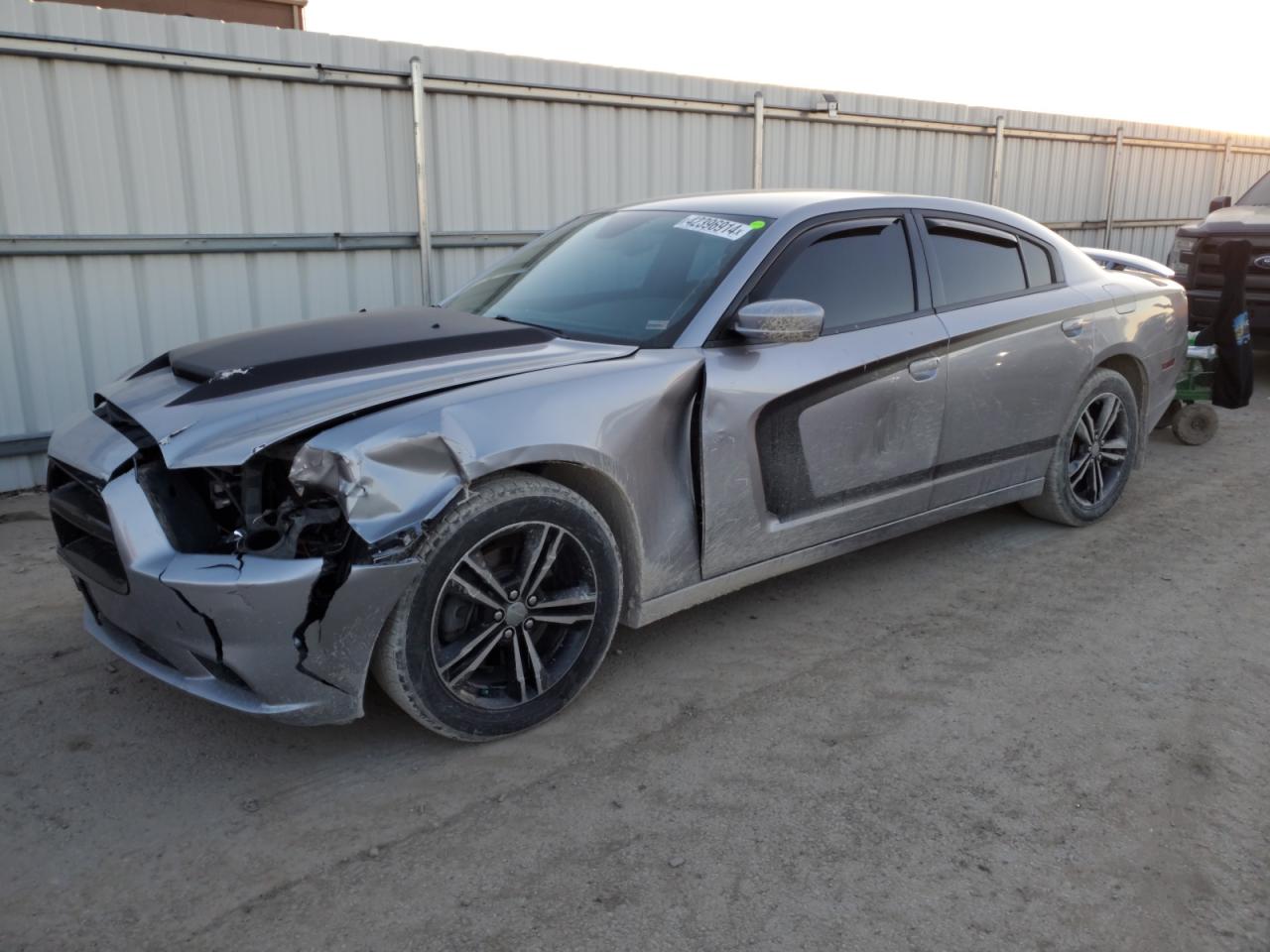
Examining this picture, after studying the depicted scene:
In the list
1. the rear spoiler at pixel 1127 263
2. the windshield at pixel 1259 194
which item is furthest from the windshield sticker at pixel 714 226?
the windshield at pixel 1259 194

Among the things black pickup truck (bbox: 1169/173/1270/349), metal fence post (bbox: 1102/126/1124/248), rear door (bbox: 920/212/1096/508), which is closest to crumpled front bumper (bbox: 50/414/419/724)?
rear door (bbox: 920/212/1096/508)

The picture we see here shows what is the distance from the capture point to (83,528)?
3121mm

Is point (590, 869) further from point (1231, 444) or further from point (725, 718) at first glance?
point (1231, 444)

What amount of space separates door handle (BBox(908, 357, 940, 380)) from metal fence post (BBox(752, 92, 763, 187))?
557 centimetres

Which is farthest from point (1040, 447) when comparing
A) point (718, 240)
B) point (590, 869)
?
point (590, 869)

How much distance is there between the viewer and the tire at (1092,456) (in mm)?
5120

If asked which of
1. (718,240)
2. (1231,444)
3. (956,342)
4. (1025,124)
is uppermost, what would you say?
(1025,124)

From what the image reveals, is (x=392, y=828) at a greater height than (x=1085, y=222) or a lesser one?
lesser

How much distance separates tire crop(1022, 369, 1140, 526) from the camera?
512 cm

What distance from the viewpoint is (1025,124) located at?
1229 cm

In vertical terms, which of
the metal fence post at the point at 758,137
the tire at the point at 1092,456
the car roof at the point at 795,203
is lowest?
the tire at the point at 1092,456

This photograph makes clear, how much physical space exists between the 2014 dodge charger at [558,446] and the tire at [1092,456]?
0.16m

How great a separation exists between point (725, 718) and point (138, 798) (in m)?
1.81

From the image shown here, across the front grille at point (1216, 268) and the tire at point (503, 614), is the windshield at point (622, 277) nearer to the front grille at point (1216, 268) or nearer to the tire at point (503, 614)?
the tire at point (503, 614)
